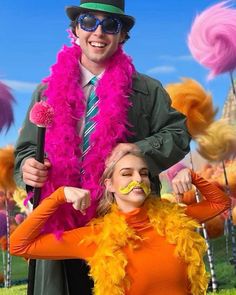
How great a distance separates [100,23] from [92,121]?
12.9 inches

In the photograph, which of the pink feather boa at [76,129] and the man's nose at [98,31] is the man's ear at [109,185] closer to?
the pink feather boa at [76,129]

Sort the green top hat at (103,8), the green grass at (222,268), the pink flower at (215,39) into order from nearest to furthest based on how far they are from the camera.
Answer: the green top hat at (103,8) → the pink flower at (215,39) → the green grass at (222,268)

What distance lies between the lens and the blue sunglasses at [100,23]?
2.07 meters

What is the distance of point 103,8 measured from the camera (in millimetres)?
2092

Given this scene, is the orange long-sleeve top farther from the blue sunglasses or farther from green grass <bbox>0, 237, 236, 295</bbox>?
green grass <bbox>0, 237, 236, 295</bbox>

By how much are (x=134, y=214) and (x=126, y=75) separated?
0.55 meters

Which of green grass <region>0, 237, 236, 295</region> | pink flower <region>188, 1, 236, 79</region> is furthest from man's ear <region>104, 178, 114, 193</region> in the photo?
green grass <region>0, 237, 236, 295</region>

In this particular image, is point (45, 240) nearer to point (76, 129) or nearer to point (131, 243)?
point (131, 243)

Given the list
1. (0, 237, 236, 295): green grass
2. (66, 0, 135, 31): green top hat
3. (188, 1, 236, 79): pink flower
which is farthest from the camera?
(0, 237, 236, 295): green grass

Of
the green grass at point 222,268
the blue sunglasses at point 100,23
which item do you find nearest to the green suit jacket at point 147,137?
the blue sunglasses at point 100,23

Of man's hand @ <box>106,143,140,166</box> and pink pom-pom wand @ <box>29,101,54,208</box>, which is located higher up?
pink pom-pom wand @ <box>29,101,54,208</box>

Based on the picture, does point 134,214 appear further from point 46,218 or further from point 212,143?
point 212,143

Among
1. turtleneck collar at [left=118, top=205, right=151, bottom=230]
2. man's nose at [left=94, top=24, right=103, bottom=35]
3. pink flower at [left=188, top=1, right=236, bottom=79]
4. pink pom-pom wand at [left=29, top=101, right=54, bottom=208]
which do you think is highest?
pink flower at [left=188, top=1, right=236, bottom=79]

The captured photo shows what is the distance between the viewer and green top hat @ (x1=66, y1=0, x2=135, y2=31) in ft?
6.87
